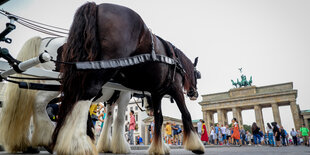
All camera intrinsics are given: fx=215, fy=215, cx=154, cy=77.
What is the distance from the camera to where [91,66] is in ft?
6.84

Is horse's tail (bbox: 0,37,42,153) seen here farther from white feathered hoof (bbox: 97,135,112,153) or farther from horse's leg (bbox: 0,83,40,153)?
white feathered hoof (bbox: 97,135,112,153)

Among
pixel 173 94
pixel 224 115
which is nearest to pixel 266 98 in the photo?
pixel 224 115

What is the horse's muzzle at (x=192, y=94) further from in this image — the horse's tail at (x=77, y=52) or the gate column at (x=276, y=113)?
the gate column at (x=276, y=113)

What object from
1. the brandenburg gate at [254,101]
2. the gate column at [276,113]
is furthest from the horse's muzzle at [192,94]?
the gate column at [276,113]

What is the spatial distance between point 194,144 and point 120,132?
1.75 m

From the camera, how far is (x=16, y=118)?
3076mm

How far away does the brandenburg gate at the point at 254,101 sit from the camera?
4341cm

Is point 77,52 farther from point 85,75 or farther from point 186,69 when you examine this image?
point 186,69

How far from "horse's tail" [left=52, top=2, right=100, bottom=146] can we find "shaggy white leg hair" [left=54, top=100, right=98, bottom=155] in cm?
7

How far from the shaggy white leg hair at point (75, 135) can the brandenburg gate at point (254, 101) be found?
160 feet

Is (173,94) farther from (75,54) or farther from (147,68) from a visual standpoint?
(75,54)

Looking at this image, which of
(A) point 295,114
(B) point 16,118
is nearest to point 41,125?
(B) point 16,118

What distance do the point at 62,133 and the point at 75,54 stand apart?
31.8 inches

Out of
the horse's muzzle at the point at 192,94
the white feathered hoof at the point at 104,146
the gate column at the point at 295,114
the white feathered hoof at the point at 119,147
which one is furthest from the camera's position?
the gate column at the point at 295,114
